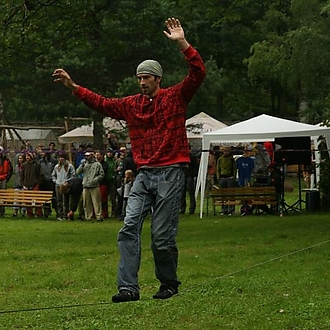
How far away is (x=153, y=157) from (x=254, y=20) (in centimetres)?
4383

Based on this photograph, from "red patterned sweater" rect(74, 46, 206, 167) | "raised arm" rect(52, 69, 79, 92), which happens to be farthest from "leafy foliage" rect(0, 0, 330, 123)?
"red patterned sweater" rect(74, 46, 206, 167)

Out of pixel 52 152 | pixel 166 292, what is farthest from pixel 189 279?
pixel 52 152

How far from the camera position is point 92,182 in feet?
79.6

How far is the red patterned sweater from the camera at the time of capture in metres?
8.30

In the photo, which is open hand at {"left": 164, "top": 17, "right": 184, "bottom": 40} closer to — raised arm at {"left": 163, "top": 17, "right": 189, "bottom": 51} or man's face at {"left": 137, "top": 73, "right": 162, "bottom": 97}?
raised arm at {"left": 163, "top": 17, "right": 189, "bottom": 51}

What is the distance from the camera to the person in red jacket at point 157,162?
27.2 ft

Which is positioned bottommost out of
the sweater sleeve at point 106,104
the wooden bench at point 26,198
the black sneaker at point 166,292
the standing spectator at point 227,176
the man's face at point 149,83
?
the black sneaker at point 166,292

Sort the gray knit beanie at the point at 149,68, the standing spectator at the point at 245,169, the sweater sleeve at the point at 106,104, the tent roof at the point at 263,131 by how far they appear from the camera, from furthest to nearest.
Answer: the standing spectator at the point at 245,169 < the tent roof at the point at 263,131 < the sweater sleeve at the point at 106,104 < the gray knit beanie at the point at 149,68

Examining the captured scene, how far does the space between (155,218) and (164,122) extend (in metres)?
0.87

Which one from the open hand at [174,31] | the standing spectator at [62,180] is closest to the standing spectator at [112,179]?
the standing spectator at [62,180]

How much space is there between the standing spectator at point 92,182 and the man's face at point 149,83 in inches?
628

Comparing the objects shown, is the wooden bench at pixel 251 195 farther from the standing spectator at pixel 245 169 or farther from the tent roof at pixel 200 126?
the tent roof at pixel 200 126

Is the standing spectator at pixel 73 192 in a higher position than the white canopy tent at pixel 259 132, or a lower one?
lower

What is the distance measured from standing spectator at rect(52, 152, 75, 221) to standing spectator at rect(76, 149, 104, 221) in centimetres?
42
